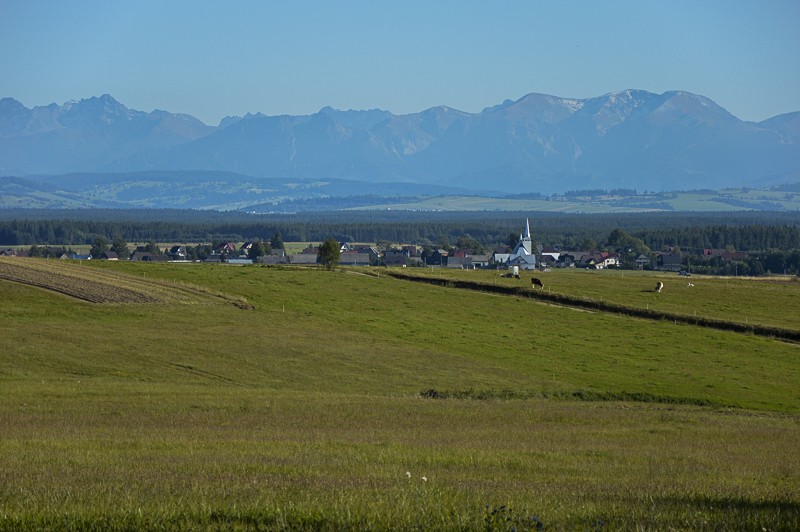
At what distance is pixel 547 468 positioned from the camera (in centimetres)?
1941

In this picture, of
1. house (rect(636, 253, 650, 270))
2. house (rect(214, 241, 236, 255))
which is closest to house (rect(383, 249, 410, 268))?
house (rect(214, 241, 236, 255))

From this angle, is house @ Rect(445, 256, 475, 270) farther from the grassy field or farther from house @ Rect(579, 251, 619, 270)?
the grassy field

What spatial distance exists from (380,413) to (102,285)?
119 ft

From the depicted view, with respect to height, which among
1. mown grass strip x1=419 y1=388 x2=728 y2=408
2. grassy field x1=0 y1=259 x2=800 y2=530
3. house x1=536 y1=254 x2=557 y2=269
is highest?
grassy field x1=0 y1=259 x2=800 y2=530

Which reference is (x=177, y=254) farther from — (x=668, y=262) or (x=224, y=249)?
(x=668, y=262)

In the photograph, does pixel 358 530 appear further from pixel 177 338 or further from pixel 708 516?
pixel 177 338

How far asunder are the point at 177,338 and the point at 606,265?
134m

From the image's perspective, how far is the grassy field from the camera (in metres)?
13.0

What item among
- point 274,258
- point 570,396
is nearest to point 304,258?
point 274,258

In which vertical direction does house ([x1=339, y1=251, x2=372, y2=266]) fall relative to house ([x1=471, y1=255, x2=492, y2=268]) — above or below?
above

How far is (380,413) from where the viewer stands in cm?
2872

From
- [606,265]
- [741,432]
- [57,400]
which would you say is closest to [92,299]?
[57,400]

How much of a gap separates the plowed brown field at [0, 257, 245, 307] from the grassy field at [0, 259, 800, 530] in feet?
2.51

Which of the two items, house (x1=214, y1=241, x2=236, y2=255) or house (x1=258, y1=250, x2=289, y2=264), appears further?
house (x1=214, y1=241, x2=236, y2=255)
